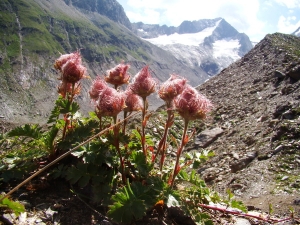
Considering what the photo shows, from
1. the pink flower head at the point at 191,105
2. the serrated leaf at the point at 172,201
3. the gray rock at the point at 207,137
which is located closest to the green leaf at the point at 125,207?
the serrated leaf at the point at 172,201

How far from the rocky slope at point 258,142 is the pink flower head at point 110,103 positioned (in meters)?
2.54

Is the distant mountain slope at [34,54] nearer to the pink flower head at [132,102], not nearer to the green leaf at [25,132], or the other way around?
the green leaf at [25,132]

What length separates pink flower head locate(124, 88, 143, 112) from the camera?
12.0 feet

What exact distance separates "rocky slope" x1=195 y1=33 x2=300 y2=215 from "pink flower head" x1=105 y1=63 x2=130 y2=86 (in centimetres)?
265

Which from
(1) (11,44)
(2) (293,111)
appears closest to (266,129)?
(2) (293,111)

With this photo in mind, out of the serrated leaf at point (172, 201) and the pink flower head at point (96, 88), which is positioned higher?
the pink flower head at point (96, 88)

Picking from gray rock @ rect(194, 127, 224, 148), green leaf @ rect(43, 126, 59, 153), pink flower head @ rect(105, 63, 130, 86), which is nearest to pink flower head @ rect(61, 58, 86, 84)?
pink flower head @ rect(105, 63, 130, 86)

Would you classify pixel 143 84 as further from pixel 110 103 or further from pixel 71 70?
pixel 71 70

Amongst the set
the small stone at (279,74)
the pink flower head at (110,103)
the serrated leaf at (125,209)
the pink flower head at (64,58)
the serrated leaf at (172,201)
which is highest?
the small stone at (279,74)

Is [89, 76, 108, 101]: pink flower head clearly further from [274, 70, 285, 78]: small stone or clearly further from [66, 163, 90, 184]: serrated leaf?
[274, 70, 285, 78]: small stone

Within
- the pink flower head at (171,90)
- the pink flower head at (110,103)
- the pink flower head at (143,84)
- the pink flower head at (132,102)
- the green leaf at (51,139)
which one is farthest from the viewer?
the green leaf at (51,139)

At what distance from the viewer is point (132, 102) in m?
3.66

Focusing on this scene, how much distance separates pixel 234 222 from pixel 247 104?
8.57 metres

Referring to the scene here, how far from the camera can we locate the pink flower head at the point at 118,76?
402 cm
